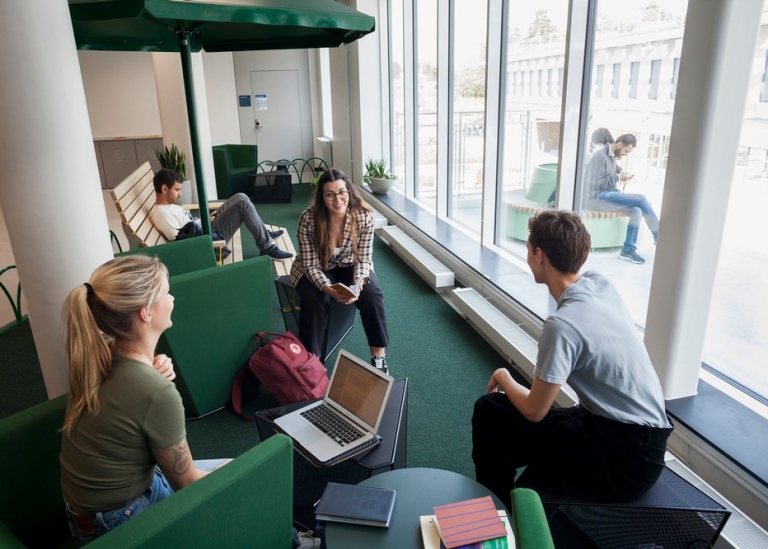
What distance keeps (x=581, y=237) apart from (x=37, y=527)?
6.60 feet

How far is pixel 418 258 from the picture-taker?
17.5 ft

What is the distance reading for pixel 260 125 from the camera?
10.9 meters

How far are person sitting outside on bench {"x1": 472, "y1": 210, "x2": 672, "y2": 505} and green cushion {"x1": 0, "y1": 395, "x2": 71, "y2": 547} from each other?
1.51m

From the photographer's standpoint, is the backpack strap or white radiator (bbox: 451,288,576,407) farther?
white radiator (bbox: 451,288,576,407)

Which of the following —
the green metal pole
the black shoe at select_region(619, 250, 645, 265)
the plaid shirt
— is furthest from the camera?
the plaid shirt

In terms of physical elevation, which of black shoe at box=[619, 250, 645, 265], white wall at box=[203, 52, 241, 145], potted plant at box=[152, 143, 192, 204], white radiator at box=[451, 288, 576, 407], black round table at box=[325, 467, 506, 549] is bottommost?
white radiator at box=[451, 288, 576, 407]

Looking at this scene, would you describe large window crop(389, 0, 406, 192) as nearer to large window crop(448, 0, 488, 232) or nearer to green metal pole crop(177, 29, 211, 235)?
large window crop(448, 0, 488, 232)

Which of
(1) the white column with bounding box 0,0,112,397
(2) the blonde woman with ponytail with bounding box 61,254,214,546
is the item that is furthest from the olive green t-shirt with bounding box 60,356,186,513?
(1) the white column with bounding box 0,0,112,397

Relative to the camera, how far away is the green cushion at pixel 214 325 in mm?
2791

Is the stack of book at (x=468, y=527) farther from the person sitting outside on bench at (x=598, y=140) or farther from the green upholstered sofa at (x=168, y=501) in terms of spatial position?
the person sitting outside on bench at (x=598, y=140)

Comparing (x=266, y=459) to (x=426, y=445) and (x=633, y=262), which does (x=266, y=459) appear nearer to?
(x=426, y=445)

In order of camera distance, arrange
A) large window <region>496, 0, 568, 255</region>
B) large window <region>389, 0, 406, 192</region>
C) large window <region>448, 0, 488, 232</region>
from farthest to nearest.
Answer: large window <region>389, 0, 406, 192</region>, large window <region>448, 0, 488, 232</region>, large window <region>496, 0, 568, 255</region>

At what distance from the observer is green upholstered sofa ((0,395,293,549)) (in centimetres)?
124

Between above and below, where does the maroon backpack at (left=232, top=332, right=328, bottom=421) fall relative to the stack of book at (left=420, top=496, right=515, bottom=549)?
below
